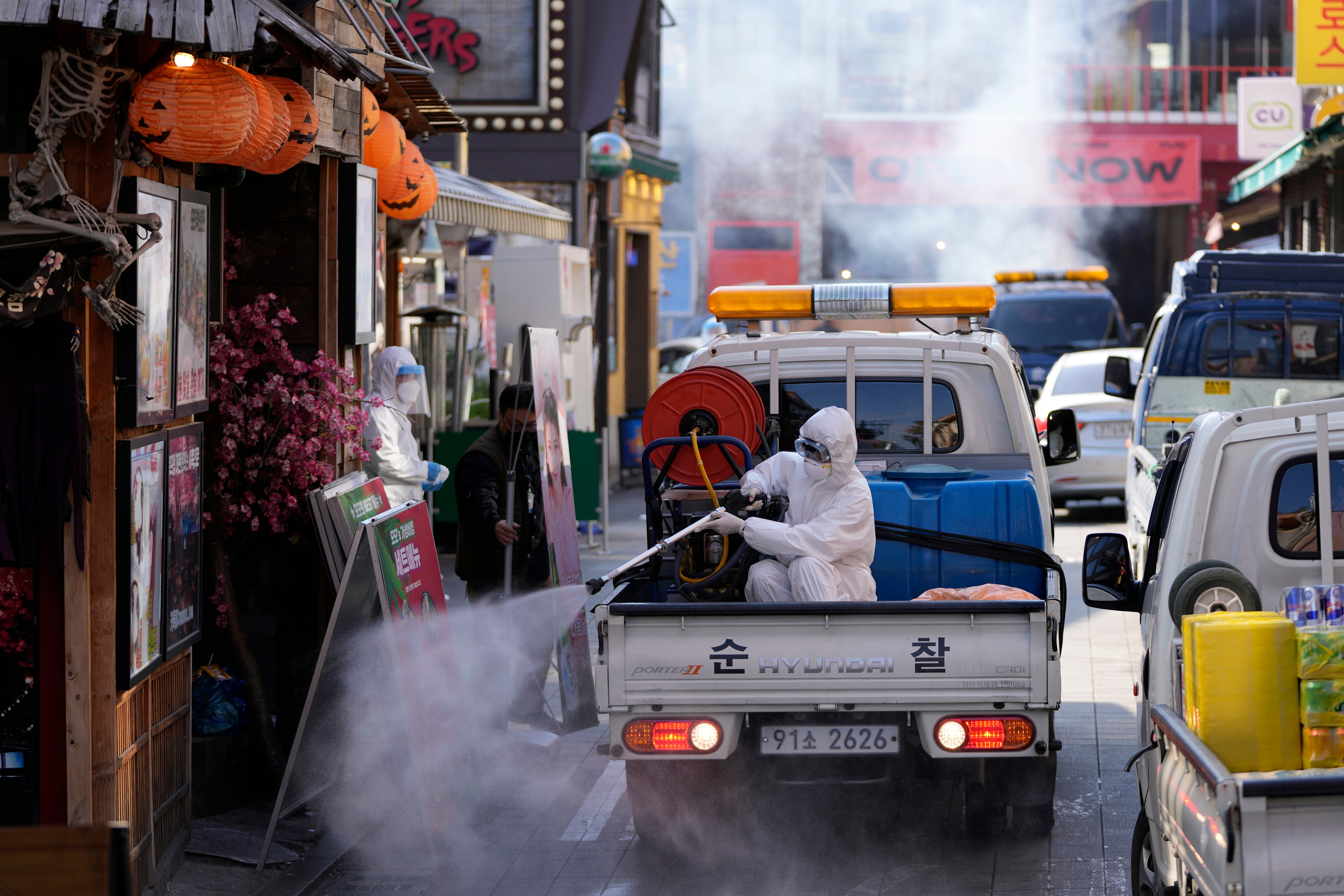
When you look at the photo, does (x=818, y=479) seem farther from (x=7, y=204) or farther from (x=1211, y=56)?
(x=1211, y=56)

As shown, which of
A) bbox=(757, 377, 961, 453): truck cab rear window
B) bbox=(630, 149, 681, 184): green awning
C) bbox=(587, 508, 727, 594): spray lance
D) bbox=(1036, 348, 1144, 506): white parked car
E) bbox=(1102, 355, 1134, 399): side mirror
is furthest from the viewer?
bbox=(630, 149, 681, 184): green awning

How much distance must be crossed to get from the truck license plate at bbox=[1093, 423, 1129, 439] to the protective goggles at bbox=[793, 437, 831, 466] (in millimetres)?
10315

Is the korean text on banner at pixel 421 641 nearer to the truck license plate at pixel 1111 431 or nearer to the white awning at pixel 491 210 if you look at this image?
the white awning at pixel 491 210

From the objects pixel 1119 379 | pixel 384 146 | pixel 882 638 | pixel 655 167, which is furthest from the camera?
pixel 655 167

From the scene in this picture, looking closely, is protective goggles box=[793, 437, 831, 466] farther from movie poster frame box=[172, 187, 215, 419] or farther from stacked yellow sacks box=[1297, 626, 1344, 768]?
stacked yellow sacks box=[1297, 626, 1344, 768]

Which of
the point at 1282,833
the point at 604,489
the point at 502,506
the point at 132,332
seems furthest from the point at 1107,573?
the point at 604,489

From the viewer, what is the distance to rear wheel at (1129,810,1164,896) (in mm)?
4648

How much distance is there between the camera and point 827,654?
547 centimetres

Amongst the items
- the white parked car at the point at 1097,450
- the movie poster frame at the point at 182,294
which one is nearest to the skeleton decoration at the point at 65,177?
the movie poster frame at the point at 182,294

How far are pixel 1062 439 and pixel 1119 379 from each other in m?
5.33

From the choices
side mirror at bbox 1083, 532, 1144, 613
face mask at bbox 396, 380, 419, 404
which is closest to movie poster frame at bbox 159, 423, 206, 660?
face mask at bbox 396, 380, 419, 404

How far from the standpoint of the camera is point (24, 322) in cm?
493

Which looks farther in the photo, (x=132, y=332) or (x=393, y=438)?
(x=393, y=438)

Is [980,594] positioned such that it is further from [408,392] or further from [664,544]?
[408,392]
